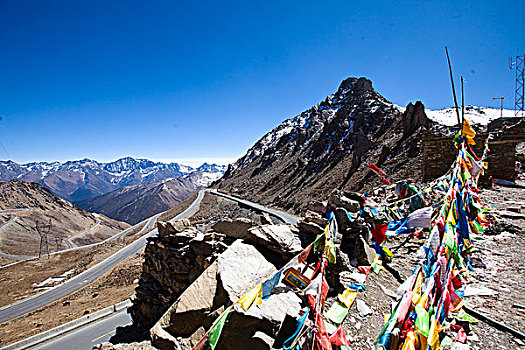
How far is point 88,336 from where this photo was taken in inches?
589

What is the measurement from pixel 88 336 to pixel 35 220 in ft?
375

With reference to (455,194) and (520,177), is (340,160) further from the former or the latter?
(455,194)

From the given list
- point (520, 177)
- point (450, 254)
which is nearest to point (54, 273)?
point (450, 254)

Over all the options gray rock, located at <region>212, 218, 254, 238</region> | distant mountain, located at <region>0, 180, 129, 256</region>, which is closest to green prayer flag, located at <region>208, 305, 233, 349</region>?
Answer: gray rock, located at <region>212, 218, 254, 238</region>

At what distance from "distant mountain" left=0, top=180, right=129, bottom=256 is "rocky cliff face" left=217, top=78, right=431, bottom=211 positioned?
68159mm

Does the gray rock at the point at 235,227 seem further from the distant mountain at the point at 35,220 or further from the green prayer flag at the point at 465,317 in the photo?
the distant mountain at the point at 35,220

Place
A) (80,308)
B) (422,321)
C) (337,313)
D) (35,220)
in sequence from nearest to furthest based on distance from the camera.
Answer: (422,321) < (337,313) < (80,308) < (35,220)

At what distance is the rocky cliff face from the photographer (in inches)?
1163

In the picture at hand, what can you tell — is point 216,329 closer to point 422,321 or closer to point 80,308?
point 422,321

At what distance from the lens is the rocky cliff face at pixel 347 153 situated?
2955 centimetres

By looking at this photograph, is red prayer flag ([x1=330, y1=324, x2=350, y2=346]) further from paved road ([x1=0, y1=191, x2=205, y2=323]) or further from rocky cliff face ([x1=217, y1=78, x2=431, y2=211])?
paved road ([x1=0, y1=191, x2=205, y2=323])

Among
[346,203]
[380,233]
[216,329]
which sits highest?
[346,203]

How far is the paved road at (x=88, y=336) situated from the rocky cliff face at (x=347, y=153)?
21825 millimetres

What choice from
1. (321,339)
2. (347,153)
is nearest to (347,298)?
(321,339)
